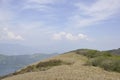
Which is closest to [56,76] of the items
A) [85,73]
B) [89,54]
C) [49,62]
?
[85,73]

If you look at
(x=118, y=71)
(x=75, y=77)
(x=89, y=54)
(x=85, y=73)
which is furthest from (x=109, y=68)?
(x=89, y=54)

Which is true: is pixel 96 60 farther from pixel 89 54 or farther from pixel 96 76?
pixel 89 54

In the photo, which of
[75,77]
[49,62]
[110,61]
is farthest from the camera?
[49,62]

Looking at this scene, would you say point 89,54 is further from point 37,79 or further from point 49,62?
point 37,79

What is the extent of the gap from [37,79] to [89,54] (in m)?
27.7

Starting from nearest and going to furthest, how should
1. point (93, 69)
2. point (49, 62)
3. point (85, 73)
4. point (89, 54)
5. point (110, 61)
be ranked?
point (85, 73)
point (93, 69)
point (110, 61)
point (49, 62)
point (89, 54)

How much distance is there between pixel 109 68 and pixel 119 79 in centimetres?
715

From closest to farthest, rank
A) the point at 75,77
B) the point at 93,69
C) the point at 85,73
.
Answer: the point at 75,77 → the point at 85,73 → the point at 93,69

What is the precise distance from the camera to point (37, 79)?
92.3 ft

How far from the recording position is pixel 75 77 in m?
27.4

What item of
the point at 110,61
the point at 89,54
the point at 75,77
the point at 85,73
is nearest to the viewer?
the point at 75,77

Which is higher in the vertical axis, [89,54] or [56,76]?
[89,54]

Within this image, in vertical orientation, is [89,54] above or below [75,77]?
above

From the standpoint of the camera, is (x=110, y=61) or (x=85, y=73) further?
(x=110, y=61)
